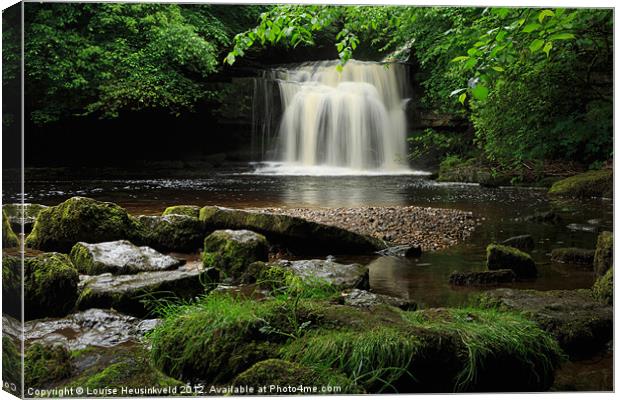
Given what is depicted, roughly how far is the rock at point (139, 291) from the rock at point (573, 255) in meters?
2.18

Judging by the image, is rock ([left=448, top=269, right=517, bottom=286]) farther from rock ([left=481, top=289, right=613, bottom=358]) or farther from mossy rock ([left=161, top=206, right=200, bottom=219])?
mossy rock ([left=161, top=206, right=200, bottom=219])

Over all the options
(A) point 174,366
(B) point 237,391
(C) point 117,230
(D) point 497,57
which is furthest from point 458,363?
(C) point 117,230

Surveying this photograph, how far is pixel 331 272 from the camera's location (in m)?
3.86

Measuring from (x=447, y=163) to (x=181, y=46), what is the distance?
198 centimetres

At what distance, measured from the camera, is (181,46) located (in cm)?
397

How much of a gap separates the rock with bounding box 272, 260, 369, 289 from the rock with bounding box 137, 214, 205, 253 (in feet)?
1.90

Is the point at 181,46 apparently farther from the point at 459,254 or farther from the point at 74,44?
the point at 459,254

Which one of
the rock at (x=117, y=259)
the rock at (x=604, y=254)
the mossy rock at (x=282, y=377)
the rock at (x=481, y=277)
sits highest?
the rock at (x=604, y=254)

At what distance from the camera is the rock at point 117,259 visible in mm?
3936

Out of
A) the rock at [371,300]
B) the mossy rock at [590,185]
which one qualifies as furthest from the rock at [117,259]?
the mossy rock at [590,185]

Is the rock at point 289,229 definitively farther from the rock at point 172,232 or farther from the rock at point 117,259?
the rock at point 117,259

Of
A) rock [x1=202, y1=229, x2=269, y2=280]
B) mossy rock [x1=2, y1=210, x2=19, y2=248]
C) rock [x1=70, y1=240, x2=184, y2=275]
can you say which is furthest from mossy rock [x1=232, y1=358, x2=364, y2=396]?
rock [x1=70, y1=240, x2=184, y2=275]

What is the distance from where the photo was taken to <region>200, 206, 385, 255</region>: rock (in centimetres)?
404

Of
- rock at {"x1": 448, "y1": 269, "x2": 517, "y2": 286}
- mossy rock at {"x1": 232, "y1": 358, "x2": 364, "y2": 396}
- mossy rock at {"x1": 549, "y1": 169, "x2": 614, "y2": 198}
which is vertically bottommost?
mossy rock at {"x1": 232, "y1": 358, "x2": 364, "y2": 396}
